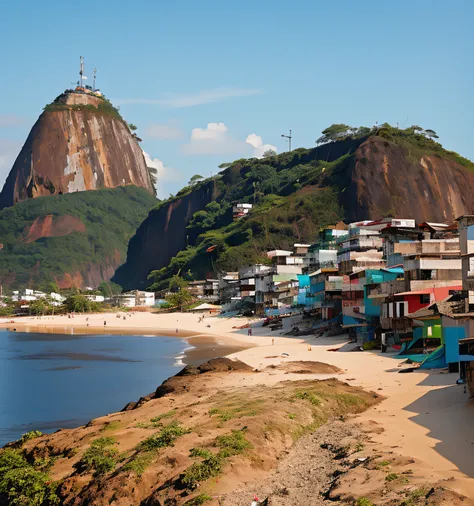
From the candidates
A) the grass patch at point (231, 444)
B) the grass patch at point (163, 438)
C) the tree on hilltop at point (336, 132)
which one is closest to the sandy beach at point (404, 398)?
the grass patch at point (231, 444)

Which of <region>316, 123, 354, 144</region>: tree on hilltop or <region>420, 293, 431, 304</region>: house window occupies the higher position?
<region>316, 123, 354, 144</region>: tree on hilltop

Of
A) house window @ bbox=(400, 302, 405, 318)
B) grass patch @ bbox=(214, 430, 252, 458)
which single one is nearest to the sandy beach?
house window @ bbox=(400, 302, 405, 318)

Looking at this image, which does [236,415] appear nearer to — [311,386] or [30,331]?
[311,386]

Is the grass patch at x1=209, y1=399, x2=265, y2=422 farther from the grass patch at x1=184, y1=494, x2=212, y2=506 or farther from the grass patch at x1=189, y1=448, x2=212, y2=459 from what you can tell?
the grass patch at x1=184, y1=494, x2=212, y2=506

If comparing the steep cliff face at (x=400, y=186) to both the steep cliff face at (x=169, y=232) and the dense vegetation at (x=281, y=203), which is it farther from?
the steep cliff face at (x=169, y=232)

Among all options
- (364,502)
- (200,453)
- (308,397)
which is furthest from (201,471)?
(308,397)

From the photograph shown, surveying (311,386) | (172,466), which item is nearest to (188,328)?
(311,386)
